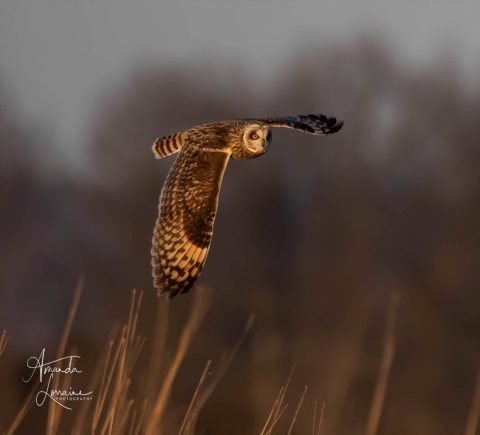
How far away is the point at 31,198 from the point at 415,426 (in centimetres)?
1304

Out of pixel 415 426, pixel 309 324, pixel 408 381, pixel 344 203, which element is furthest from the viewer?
pixel 344 203

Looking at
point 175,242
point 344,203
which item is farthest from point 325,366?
point 175,242

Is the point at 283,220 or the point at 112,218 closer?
the point at 112,218

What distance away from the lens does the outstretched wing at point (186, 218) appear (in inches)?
233

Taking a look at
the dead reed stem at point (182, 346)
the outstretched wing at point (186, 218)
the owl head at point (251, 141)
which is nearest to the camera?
the dead reed stem at point (182, 346)

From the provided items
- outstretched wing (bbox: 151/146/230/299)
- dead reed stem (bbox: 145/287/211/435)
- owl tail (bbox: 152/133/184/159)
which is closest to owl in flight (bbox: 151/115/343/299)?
outstretched wing (bbox: 151/146/230/299)

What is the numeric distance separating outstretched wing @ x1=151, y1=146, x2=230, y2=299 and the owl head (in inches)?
3.9

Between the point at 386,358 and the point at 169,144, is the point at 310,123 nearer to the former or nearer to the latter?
the point at 169,144

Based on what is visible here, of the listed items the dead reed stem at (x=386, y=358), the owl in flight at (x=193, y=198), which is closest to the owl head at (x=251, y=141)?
the owl in flight at (x=193, y=198)

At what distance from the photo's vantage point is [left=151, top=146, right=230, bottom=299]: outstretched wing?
19.4 ft

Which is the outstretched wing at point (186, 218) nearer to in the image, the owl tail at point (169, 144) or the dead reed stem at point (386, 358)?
the owl tail at point (169, 144)

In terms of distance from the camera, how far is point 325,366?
23297 millimetres

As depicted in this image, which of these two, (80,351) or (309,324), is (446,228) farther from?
(80,351)

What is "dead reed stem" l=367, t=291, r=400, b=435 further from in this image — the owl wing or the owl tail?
the owl tail
